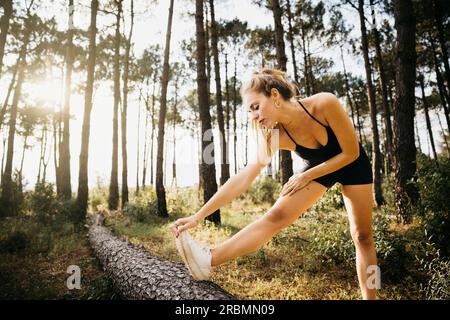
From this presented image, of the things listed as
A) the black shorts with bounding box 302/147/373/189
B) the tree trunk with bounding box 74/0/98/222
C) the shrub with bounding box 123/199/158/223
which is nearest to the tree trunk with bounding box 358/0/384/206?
the shrub with bounding box 123/199/158/223

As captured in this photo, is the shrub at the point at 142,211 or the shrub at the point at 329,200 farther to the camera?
the shrub at the point at 142,211

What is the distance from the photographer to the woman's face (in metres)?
2.05

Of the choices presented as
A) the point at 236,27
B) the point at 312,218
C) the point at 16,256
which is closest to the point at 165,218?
the point at 16,256

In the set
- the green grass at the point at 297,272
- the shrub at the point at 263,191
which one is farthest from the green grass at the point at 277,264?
the shrub at the point at 263,191

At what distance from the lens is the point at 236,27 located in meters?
18.8

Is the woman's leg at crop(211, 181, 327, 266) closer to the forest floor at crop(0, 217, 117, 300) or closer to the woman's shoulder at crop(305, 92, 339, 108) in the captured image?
the woman's shoulder at crop(305, 92, 339, 108)

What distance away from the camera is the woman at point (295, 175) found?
1.99 metres

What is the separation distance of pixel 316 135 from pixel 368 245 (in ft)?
3.42

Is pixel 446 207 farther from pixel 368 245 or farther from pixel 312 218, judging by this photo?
pixel 368 245

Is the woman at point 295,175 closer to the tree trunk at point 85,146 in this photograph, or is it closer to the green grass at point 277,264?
the green grass at point 277,264

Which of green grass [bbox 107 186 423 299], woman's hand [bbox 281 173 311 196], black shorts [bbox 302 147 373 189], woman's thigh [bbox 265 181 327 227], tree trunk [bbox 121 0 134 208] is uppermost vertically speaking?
tree trunk [bbox 121 0 134 208]

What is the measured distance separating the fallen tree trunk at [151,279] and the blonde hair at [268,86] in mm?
1428

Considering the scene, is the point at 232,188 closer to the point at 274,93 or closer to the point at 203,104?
the point at 274,93
